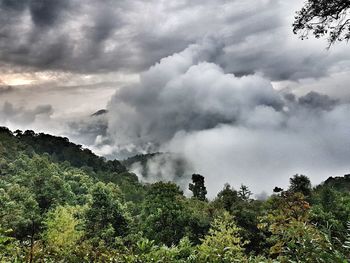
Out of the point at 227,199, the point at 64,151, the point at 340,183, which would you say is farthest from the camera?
the point at 64,151

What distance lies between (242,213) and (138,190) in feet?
197

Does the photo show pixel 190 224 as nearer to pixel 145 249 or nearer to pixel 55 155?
pixel 145 249

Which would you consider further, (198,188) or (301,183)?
(198,188)

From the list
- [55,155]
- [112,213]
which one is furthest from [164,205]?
[55,155]

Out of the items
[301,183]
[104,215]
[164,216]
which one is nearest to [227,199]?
[164,216]

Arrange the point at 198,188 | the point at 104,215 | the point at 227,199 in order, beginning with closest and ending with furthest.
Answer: the point at 104,215 < the point at 227,199 < the point at 198,188

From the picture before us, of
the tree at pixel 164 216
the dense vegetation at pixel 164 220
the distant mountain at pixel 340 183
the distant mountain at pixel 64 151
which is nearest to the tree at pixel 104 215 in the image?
the dense vegetation at pixel 164 220

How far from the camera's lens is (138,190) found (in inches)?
4156

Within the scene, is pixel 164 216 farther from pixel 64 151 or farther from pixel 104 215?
pixel 64 151

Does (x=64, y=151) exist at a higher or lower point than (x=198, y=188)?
higher

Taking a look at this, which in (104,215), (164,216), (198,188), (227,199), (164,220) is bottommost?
(164,220)

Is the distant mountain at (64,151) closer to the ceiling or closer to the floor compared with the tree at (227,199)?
closer to the ceiling

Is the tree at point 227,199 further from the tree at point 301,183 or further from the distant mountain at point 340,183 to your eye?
the distant mountain at point 340,183

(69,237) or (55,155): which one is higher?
(55,155)
